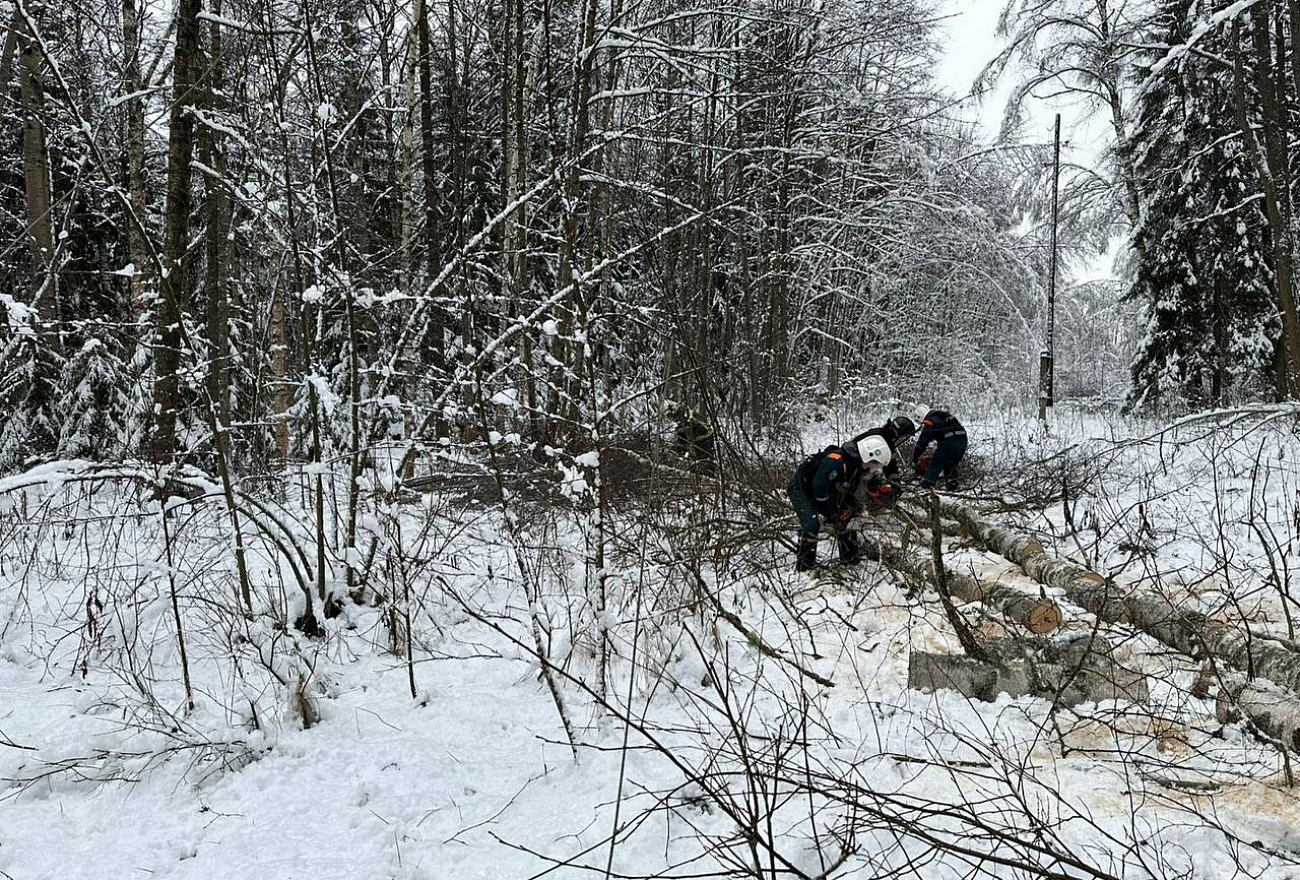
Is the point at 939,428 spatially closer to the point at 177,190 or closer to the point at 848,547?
the point at 848,547

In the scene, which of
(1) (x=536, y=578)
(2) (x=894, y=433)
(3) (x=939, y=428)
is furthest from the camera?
→ (3) (x=939, y=428)

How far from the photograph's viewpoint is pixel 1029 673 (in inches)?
143

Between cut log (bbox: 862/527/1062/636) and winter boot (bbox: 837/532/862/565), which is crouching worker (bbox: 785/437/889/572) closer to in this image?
winter boot (bbox: 837/532/862/565)

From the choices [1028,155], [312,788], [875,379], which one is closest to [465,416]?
[312,788]

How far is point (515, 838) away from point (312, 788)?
868 mm

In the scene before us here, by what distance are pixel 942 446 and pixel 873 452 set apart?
5.20 feet

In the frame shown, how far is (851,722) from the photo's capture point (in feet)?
11.0

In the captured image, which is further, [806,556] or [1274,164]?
[1274,164]

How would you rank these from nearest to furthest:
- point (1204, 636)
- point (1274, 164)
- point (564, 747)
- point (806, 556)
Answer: point (564, 747) < point (1204, 636) < point (806, 556) < point (1274, 164)

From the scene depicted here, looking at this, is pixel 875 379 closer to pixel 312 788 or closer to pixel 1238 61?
pixel 1238 61

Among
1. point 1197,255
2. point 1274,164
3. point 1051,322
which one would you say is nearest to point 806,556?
point 1274,164

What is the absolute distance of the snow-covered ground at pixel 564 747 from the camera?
7.81ft

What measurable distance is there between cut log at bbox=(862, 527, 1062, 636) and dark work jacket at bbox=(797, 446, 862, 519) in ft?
1.43

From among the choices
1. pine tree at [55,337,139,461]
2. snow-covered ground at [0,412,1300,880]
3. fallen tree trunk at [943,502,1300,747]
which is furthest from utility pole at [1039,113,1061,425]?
pine tree at [55,337,139,461]
